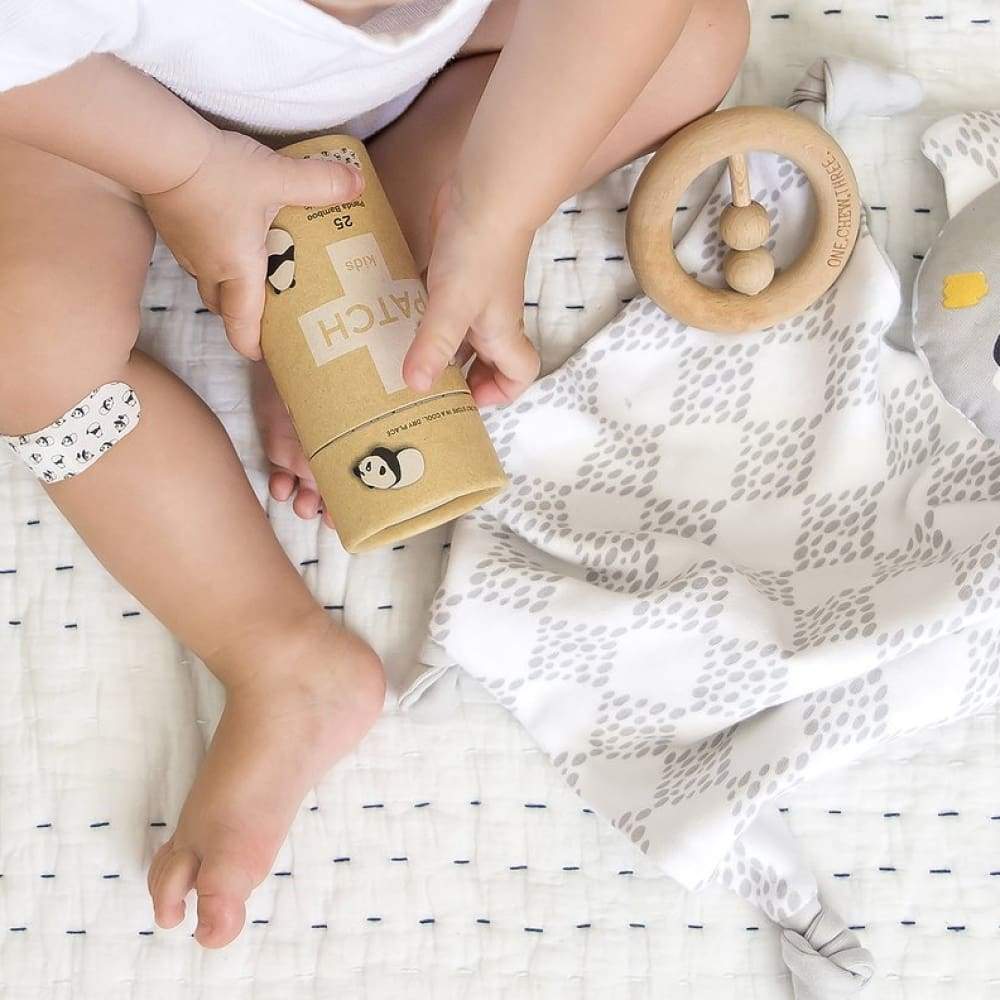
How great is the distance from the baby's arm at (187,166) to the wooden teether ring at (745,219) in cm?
24

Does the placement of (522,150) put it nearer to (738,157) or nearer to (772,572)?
(738,157)

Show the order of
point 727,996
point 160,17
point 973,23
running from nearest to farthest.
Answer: point 160,17, point 727,996, point 973,23

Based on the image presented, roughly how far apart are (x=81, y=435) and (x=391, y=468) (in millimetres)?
236

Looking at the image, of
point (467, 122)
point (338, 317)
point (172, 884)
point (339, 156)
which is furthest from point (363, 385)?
point (172, 884)

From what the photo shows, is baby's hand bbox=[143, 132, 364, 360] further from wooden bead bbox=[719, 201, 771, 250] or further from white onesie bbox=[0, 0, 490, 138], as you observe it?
wooden bead bbox=[719, 201, 771, 250]

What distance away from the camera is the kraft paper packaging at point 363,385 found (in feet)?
2.35

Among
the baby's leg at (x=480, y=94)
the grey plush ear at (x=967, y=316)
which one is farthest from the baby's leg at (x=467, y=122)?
the grey plush ear at (x=967, y=316)

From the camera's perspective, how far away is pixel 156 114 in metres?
0.72

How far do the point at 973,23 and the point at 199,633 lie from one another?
0.81 meters

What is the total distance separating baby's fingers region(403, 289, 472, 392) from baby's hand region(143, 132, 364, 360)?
0.10m

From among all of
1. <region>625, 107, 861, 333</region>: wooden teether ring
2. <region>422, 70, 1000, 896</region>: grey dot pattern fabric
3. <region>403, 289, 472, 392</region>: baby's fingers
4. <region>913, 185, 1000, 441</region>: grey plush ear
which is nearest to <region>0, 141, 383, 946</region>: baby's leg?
<region>422, 70, 1000, 896</region>: grey dot pattern fabric

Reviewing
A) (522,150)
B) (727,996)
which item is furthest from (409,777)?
(522,150)

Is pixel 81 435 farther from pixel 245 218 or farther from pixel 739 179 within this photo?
pixel 739 179

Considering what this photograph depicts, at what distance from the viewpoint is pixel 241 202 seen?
2.43ft
